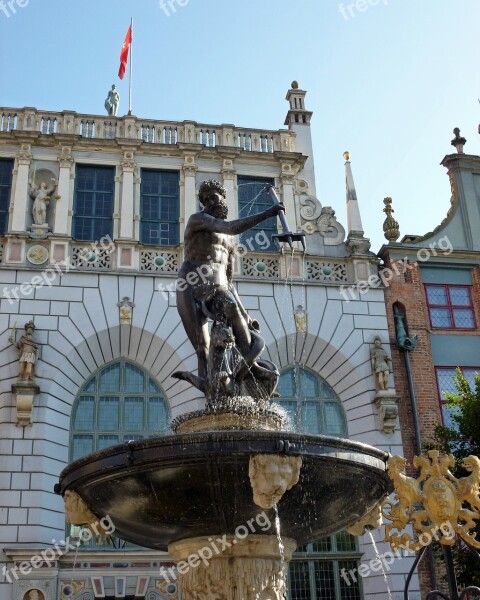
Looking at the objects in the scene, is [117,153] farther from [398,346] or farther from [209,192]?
[209,192]

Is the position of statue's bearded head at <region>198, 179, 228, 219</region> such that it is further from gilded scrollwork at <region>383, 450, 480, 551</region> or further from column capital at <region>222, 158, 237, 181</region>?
column capital at <region>222, 158, 237, 181</region>

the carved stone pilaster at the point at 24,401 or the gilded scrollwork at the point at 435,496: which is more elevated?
the carved stone pilaster at the point at 24,401

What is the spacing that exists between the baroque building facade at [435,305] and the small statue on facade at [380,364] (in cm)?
71

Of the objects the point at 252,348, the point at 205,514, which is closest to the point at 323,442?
the point at 205,514

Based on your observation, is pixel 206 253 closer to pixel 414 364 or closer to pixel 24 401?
pixel 24 401

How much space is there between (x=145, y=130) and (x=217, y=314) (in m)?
15.0

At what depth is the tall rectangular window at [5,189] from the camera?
21.2 m

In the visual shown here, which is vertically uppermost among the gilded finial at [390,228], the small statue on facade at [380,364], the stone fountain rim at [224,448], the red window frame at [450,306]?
the gilded finial at [390,228]

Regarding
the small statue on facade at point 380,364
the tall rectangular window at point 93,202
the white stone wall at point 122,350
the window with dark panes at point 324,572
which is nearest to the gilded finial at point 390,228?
the white stone wall at point 122,350

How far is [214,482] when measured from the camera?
24.2ft

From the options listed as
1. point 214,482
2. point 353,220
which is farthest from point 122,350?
point 214,482

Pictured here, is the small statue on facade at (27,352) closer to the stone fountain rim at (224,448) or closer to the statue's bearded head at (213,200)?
the statue's bearded head at (213,200)

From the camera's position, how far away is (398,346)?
2112 centimetres

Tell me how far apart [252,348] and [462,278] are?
1524cm
